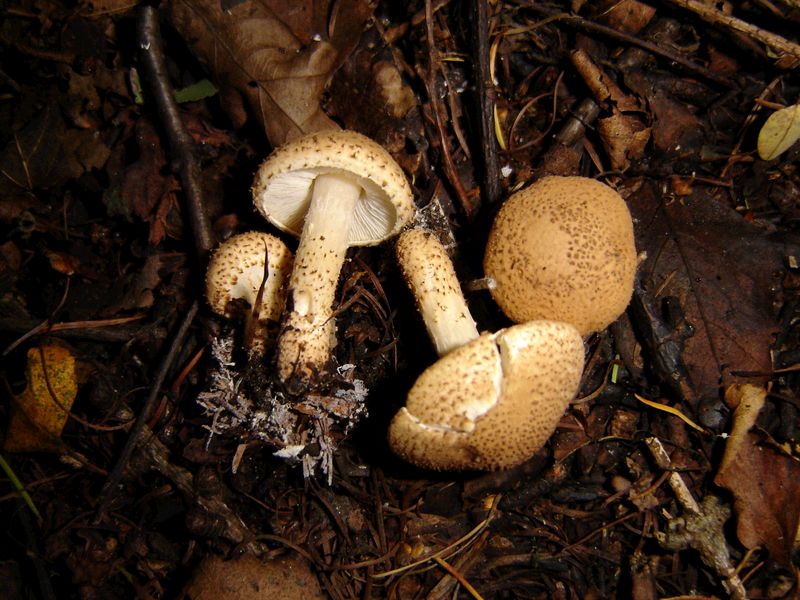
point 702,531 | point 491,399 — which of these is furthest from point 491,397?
point 702,531

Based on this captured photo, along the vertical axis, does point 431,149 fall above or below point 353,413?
above

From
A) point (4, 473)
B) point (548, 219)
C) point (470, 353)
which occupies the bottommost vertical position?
point (4, 473)

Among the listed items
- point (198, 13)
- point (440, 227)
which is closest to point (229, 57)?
point (198, 13)

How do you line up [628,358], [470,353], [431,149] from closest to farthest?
[470,353], [628,358], [431,149]

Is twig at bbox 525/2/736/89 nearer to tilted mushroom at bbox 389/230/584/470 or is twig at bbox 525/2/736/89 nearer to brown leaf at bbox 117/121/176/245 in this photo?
tilted mushroom at bbox 389/230/584/470

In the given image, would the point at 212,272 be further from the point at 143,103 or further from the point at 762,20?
the point at 762,20

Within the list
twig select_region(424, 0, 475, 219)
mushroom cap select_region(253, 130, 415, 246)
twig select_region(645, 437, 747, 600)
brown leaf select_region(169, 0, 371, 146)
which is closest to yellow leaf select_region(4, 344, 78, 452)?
mushroom cap select_region(253, 130, 415, 246)

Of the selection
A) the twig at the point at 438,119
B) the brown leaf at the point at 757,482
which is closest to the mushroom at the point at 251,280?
the twig at the point at 438,119

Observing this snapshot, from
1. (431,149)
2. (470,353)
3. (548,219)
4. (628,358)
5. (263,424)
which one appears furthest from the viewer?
(431,149)
